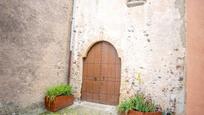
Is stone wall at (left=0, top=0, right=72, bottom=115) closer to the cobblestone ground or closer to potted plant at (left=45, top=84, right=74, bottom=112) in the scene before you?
potted plant at (left=45, top=84, right=74, bottom=112)

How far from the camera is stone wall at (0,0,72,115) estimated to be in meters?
4.98

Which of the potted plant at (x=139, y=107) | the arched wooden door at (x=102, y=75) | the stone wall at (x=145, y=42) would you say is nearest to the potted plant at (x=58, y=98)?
the stone wall at (x=145, y=42)

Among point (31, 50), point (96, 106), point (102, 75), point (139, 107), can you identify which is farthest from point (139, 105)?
point (31, 50)

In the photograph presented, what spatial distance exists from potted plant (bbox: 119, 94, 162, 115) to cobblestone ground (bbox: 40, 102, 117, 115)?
58 cm

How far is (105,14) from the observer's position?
6.29m

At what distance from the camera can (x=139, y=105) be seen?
16.0 ft

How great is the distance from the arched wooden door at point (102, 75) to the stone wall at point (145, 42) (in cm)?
21

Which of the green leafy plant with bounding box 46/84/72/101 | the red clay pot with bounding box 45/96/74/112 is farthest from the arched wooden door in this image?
the red clay pot with bounding box 45/96/74/112

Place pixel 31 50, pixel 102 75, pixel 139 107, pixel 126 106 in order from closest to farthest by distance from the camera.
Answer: pixel 139 107
pixel 126 106
pixel 31 50
pixel 102 75

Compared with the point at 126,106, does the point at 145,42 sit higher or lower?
higher

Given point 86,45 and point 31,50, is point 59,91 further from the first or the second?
point 86,45

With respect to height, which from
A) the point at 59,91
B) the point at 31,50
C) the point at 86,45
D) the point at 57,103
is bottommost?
the point at 57,103

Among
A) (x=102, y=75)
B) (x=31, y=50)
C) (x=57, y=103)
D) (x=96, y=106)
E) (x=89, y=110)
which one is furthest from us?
(x=102, y=75)

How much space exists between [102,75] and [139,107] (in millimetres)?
1771
